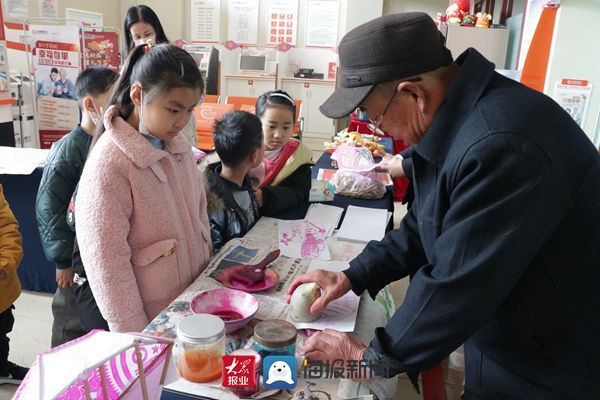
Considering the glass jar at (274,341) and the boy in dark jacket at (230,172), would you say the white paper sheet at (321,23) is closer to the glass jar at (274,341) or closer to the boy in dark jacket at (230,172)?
the boy in dark jacket at (230,172)

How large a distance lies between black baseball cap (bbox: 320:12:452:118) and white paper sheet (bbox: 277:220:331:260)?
0.64 m

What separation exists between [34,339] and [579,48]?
346 cm

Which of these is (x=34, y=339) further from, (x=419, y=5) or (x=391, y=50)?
(x=419, y=5)

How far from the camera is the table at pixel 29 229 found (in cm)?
235

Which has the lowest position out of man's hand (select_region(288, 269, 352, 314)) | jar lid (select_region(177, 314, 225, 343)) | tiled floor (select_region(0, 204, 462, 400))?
tiled floor (select_region(0, 204, 462, 400))

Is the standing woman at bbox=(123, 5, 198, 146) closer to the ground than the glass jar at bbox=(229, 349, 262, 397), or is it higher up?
higher up

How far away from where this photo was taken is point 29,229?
240cm

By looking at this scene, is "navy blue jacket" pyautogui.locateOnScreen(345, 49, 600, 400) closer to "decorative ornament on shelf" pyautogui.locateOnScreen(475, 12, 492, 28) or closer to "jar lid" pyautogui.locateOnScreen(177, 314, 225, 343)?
"jar lid" pyautogui.locateOnScreen(177, 314, 225, 343)

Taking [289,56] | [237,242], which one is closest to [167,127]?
[237,242]

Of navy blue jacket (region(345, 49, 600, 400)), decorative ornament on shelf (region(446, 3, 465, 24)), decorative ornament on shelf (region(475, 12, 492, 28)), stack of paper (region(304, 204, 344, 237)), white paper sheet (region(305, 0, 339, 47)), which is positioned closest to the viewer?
navy blue jacket (region(345, 49, 600, 400))

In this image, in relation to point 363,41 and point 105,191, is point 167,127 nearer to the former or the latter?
point 105,191

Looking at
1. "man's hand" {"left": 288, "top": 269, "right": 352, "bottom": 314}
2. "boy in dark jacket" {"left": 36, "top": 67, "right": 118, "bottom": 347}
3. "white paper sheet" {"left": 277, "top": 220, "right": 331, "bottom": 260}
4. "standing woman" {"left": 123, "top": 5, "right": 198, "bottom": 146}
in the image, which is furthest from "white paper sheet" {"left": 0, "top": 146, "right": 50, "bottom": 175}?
"man's hand" {"left": 288, "top": 269, "right": 352, "bottom": 314}

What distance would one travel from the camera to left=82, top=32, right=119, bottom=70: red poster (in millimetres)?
4480

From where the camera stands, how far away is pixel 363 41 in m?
0.85
